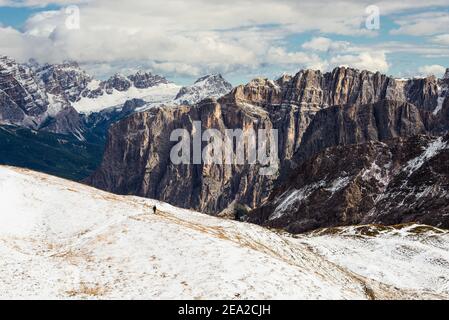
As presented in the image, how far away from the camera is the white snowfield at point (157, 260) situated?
36.8m

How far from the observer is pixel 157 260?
4241 centimetres

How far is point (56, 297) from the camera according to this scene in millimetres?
35969

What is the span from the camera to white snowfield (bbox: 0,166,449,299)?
121 ft

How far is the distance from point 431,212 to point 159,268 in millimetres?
135495

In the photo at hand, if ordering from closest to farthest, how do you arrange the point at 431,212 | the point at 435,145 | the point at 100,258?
the point at 100,258, the point at 431,212, the point at 435,145

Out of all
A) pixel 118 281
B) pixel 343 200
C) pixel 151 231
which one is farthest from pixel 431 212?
pixel 118 281

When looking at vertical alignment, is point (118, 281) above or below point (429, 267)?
above

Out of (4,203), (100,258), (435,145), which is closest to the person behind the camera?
(100,258)

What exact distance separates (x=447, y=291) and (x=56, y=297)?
50341 millimetres

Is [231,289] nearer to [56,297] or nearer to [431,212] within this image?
[56,297]

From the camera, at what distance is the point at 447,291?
66.0m
